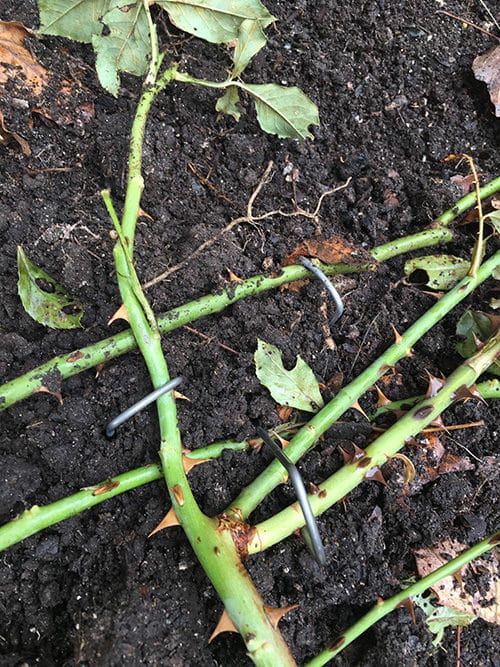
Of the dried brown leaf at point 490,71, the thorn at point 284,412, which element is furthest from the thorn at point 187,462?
the dried brown leaf at point 490,71

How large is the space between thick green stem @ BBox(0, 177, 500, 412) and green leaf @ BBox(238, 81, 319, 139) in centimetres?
42

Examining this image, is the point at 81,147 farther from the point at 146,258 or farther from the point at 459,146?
the point at 459,146

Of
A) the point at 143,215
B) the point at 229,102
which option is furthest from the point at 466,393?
the point at 229,102

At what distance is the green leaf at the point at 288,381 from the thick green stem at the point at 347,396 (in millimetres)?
54

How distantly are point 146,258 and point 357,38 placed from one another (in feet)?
3.71

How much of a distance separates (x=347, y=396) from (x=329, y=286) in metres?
0.29

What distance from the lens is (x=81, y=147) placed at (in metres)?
1.74

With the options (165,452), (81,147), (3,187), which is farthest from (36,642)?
(81,147)

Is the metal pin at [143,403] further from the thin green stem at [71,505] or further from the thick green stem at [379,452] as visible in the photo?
the thick green stem at [379,452]

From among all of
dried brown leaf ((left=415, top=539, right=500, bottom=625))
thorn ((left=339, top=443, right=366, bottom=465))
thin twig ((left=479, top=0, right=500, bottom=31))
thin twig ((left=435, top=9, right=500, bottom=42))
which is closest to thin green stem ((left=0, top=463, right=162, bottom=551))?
thorn ((left=339, top=443, right=366, bottom=465))

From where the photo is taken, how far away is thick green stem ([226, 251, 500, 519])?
4.38ft

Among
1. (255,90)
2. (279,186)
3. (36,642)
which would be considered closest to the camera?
(36,642)

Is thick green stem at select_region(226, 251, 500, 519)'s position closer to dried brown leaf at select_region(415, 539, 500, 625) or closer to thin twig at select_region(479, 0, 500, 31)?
dried brown leaf at select_region(415, 539, 500, 625)

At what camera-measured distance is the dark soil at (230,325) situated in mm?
1310
